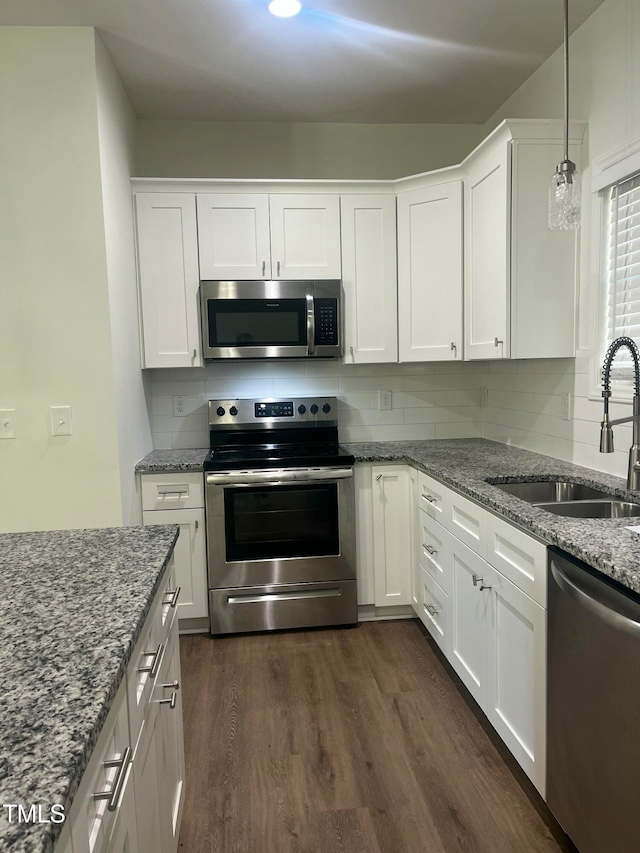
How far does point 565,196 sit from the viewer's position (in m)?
1.77

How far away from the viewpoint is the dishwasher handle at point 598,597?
1254mm

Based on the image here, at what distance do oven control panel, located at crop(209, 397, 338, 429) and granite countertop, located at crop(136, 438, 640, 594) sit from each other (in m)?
0.21

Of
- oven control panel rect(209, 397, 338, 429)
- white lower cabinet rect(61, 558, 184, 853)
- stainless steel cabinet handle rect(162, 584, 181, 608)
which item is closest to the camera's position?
white lower cabinet rect(61, 558, 184, 853)

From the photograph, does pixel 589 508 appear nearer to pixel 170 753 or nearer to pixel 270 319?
pixel 170 753

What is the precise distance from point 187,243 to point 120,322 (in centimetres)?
65

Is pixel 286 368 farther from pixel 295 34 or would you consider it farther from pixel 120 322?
pixel 295 34

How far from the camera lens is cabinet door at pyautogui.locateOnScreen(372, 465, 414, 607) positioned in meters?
3.08

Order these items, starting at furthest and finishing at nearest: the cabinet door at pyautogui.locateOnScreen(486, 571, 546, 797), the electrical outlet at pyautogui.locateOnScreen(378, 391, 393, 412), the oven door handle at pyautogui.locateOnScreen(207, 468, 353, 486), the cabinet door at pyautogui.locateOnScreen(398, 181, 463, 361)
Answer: the electrical outlet at pyautogui.locateOnScreen(378, 391, 393, 412) → the cabinet door at pyautogui.locateOnScreen(398, 181, 463, 361) → the oven door handle at pyautogui.locateOnScreen(207, 468, 353, 486) → the cabinet door at pyautogui.locateOnScreen(486, 571, 546, 797)

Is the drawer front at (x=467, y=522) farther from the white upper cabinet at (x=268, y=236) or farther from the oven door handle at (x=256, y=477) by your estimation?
the white upper cabinet at (x=268, y=236)

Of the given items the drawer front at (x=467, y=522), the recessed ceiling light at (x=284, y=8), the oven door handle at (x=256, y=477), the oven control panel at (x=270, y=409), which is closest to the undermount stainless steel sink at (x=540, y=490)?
the drawer front at (x=467, y=522)

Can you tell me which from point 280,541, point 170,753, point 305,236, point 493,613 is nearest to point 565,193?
point 493,613

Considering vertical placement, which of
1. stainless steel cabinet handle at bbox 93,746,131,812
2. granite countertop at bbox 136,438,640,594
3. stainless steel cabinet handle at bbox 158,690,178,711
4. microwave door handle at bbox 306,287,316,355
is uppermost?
microwave door handle at bbox 306,287,316,355

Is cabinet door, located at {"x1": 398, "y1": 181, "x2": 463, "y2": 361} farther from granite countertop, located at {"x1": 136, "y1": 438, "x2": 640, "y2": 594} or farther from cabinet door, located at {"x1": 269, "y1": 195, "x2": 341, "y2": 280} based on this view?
granite countertop, located at {"x1": 136, "y1": 438, "x2": 640, "y2": 594}

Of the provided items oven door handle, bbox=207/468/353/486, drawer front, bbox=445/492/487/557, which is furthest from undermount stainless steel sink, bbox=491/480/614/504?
oven door handle, bbox=207/468/353/486
